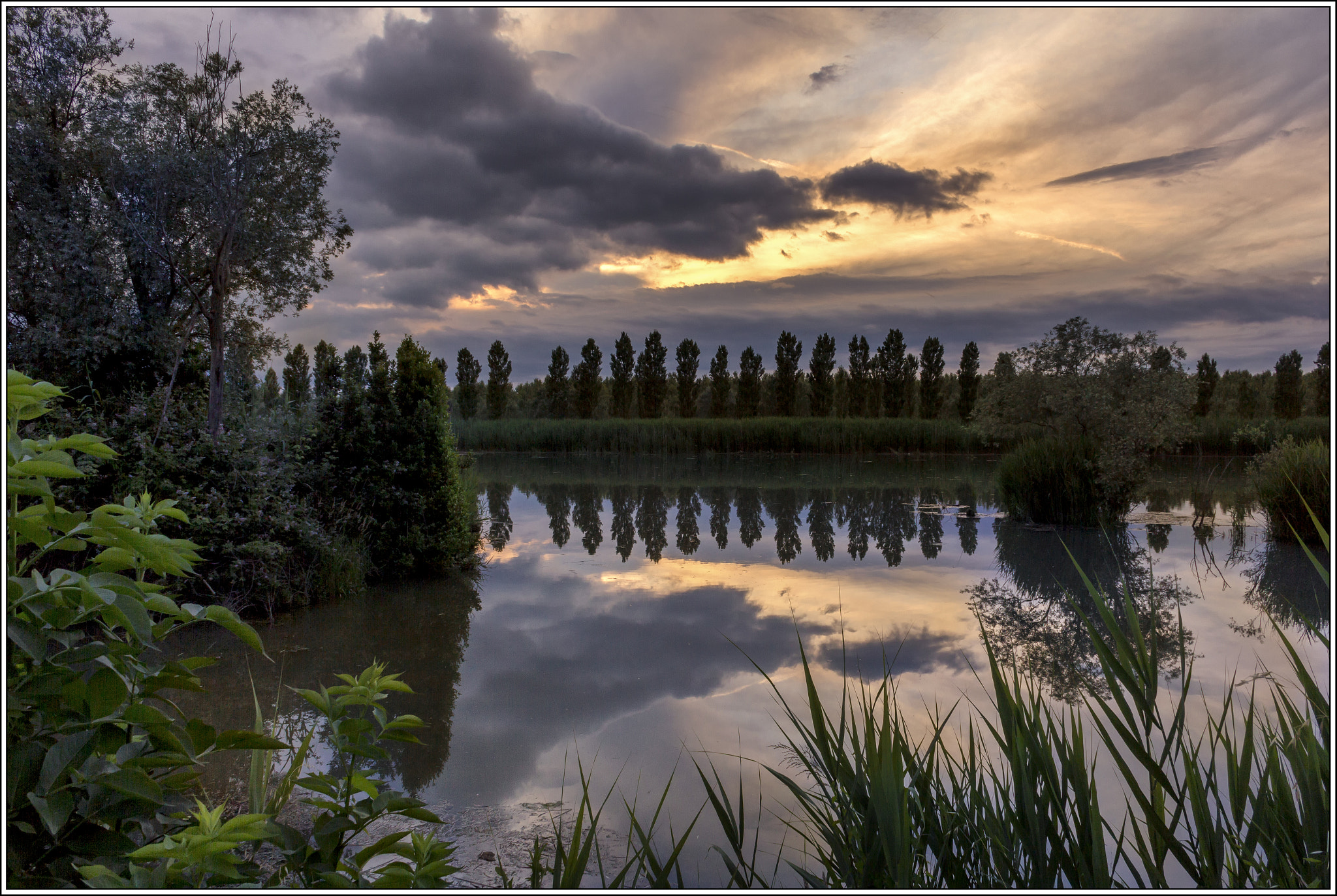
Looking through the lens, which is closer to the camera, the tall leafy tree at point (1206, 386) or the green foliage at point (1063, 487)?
the green foliage at point (1063, 487)

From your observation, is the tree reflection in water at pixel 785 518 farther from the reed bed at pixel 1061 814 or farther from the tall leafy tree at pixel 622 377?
the tall leafy tree at pixel 622 377

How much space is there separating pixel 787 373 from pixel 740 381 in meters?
3.38

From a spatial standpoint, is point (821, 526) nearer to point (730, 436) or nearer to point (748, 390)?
point (730, 436)

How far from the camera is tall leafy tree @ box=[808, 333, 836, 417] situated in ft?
156

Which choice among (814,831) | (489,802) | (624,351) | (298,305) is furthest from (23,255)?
(624,351)

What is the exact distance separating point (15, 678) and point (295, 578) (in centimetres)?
556

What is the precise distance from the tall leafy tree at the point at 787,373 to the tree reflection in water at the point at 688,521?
32.2 m

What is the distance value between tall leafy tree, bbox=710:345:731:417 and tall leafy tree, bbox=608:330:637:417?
18.6 ft

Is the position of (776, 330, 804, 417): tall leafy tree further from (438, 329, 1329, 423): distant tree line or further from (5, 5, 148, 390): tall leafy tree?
(5, 5, 148, 390): tall leafy tree

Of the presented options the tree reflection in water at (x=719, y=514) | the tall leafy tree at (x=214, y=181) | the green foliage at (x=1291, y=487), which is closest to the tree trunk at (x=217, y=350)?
the tall leafy tree at (x=214, y=181)

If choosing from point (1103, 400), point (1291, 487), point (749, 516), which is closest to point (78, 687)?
point (749, 516)

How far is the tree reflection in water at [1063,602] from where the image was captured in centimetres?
477

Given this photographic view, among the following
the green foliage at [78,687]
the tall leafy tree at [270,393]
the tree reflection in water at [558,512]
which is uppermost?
the tall leafy tree at [270,393]

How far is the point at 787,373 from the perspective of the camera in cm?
4803
